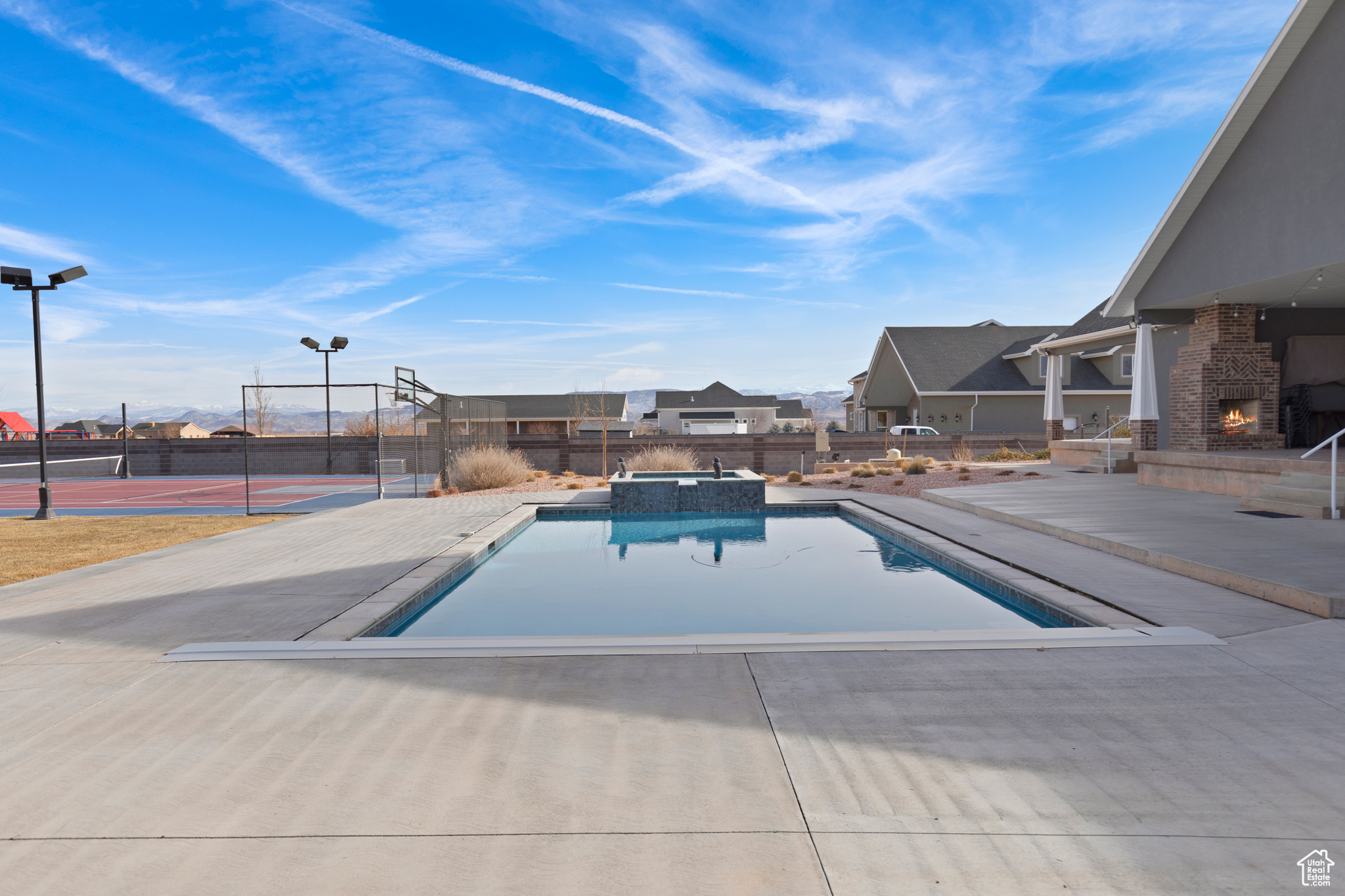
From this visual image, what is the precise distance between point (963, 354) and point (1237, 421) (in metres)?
21.5

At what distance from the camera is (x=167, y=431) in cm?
3456

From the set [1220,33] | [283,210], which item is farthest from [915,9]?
[283,210]

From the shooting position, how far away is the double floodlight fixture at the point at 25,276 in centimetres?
1220

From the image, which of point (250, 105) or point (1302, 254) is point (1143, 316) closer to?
point (1302, 254)

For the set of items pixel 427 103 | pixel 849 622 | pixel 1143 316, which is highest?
pixel 427 103

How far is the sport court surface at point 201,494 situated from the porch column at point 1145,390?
16076 millimetres

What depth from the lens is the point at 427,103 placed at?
54.4 ft

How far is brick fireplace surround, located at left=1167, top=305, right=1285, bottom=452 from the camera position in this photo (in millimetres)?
12391

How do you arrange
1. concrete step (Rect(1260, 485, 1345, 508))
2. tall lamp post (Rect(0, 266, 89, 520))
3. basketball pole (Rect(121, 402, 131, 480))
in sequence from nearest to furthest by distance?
concrete step (Rect(1260, 485, 1345, 508)) < tall lamp post (Rect(0, 266, 89, 520)) < basketball pole (Rect(121, 402, 131, 480))

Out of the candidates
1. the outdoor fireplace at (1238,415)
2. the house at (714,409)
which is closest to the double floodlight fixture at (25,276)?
the outdoor fireplace at (1238,415)

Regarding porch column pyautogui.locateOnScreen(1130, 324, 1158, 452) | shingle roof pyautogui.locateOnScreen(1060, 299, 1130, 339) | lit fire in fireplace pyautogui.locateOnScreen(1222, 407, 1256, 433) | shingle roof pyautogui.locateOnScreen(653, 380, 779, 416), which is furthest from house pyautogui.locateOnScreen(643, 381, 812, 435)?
lit fire in fireplace pyautogui.locateOnScreen(1222, 407, 1256, 433)

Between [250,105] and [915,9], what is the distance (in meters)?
16.0

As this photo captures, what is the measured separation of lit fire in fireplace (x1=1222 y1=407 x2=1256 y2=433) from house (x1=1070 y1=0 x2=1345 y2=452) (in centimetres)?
3

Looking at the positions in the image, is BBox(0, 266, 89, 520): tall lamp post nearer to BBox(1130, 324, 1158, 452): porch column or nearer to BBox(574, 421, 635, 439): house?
BBox(1130, 324, 1158, 452): porch column
